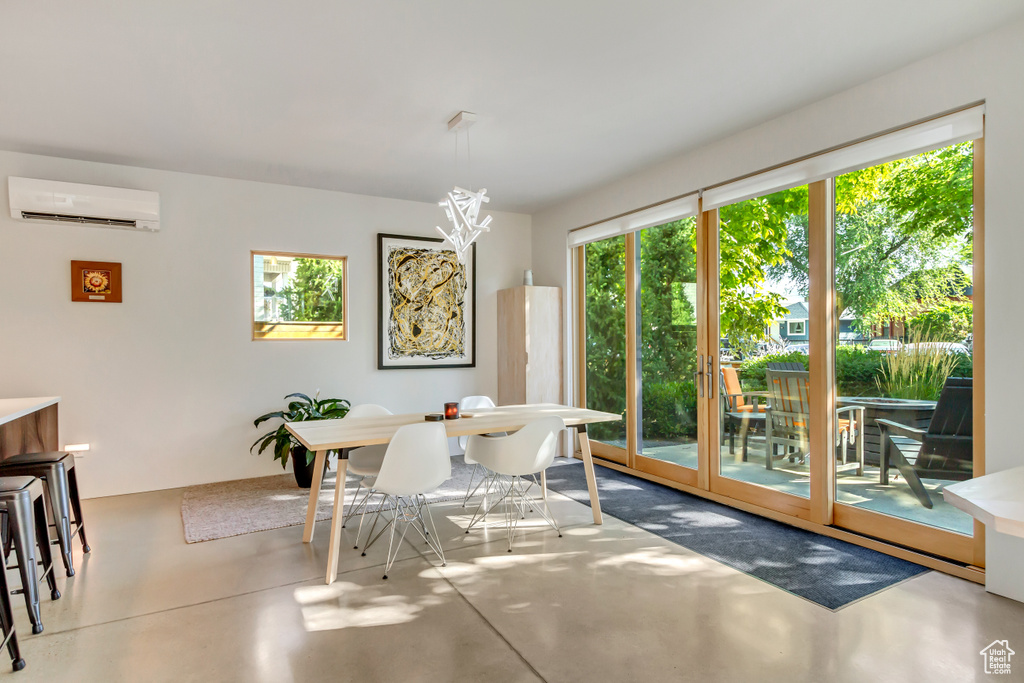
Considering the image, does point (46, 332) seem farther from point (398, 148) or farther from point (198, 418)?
point (398, 148)

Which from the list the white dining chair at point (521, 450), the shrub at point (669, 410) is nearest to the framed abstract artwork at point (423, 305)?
the shrub at point (669, 410)

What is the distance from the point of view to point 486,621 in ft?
8.16

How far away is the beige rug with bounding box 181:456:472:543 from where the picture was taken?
148 inches

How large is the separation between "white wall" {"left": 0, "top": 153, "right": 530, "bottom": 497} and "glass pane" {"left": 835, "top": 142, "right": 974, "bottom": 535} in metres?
3.97

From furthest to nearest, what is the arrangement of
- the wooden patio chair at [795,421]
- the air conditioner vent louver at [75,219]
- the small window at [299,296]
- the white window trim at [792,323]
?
1. the small window at [299,296]
2. the air conditioner vent louver at [75,219]
3. the white window trim at [792,323]
4. the wooden patio chair at [795,421]

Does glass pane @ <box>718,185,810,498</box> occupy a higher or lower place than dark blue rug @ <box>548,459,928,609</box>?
higher

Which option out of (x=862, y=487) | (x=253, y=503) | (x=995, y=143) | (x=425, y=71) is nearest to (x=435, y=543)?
(x=253, y=503)

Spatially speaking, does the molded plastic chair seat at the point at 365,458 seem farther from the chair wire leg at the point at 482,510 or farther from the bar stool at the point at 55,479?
the bar stool at the point at 55,479

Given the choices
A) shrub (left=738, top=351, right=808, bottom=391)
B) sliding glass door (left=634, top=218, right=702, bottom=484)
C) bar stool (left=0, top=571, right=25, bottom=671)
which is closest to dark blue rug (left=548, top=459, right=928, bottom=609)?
sliding glass door (left=634, top=218, right=702, bottom=484)

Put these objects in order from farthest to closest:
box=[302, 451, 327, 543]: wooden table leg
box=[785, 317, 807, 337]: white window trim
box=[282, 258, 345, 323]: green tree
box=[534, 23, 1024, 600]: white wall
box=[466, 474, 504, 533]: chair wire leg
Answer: box=[282, 258, 345, 323]: green tree
box=[466, 474, 504, 533]: chair wire leg
box=[785, 317, 807, 337]: white window trim
box=[302, 451, 327, 543]: wooden table leg
box=[534, 23, 1024, 600]: white wall

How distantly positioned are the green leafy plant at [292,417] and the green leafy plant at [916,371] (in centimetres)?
375

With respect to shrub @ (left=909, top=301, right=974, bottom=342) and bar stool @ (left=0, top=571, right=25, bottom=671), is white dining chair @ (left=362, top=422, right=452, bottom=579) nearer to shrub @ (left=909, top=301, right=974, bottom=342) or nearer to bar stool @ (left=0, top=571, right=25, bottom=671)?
bar stool @ (left=0, top=571, right=25, bottom=671)

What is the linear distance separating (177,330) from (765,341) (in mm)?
4661

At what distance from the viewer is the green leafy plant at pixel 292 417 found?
462cm
